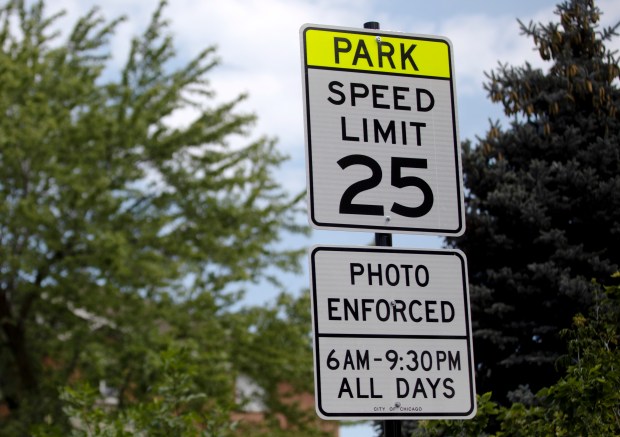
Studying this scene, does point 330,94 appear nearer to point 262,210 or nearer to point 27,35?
point 262,210

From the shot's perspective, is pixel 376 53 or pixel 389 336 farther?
pixel 376 53

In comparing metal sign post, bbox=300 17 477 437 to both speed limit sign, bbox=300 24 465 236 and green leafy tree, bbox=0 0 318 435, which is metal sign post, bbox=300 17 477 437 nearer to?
speed limit sign, bbox=300 24 465 236

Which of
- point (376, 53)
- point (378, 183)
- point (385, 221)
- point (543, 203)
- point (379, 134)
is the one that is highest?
point (543, 203)

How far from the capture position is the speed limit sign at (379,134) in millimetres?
4113

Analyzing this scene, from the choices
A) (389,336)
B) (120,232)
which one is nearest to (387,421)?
(389,336)

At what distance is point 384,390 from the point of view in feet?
12.9

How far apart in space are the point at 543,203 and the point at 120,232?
10550 mm

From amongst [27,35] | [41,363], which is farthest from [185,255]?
[27,35]

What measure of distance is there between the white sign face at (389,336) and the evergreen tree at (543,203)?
5.89 metres

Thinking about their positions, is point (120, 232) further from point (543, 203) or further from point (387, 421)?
point (387, 421)

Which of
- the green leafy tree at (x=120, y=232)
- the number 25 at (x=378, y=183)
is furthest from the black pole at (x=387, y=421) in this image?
the green leafy tree at (x=120, y=232)

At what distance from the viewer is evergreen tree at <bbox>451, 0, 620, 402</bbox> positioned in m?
10.2

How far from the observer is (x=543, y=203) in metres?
10.6

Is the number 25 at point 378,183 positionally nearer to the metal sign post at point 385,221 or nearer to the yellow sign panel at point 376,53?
the metal sign post at point 385,221
